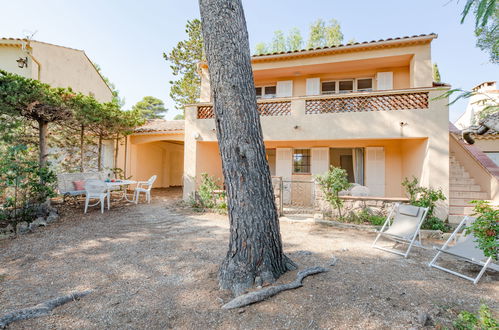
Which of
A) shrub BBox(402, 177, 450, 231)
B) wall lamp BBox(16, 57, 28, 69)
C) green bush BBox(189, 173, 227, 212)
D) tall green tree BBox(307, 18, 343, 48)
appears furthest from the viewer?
tall green tree BBox(307, 18, 343, 48)

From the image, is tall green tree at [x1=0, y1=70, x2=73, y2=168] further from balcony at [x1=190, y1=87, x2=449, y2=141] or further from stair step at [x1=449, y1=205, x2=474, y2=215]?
stair step at [x1=449, y1=205, x2=474, y2=215]

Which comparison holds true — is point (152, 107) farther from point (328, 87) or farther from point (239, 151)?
point (239, 151)

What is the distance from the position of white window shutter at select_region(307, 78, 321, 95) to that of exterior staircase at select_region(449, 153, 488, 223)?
6176 millimetres

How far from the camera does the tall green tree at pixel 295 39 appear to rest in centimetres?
2425

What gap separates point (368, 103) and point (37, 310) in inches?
384

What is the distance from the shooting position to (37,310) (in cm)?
262

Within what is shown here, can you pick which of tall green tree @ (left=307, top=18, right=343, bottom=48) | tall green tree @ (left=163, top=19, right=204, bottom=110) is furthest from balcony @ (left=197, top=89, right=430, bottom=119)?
Result: tall green tree @ (left=307, top=18, right=343, bottom=48)

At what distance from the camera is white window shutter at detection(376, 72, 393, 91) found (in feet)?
33.0

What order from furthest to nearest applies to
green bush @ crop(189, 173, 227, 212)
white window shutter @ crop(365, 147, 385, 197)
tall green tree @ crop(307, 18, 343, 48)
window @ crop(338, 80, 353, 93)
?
tall green tree @ crop(307, 18, 343, 48) → window @ crop(338, 80, 353, 93) → white window shutter @ crop(365, 147, 385, 197) → green bush @ crop(189, 173, 227, 212)

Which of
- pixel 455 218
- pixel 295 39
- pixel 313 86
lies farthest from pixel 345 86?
pixel 295 39

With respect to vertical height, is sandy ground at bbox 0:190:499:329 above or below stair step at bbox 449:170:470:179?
below

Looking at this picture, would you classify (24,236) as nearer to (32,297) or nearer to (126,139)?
(32,297)

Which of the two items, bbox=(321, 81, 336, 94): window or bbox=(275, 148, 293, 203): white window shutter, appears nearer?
bbox=(275, 148, 293, 203): white window shutter

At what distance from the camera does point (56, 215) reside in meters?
7.31
